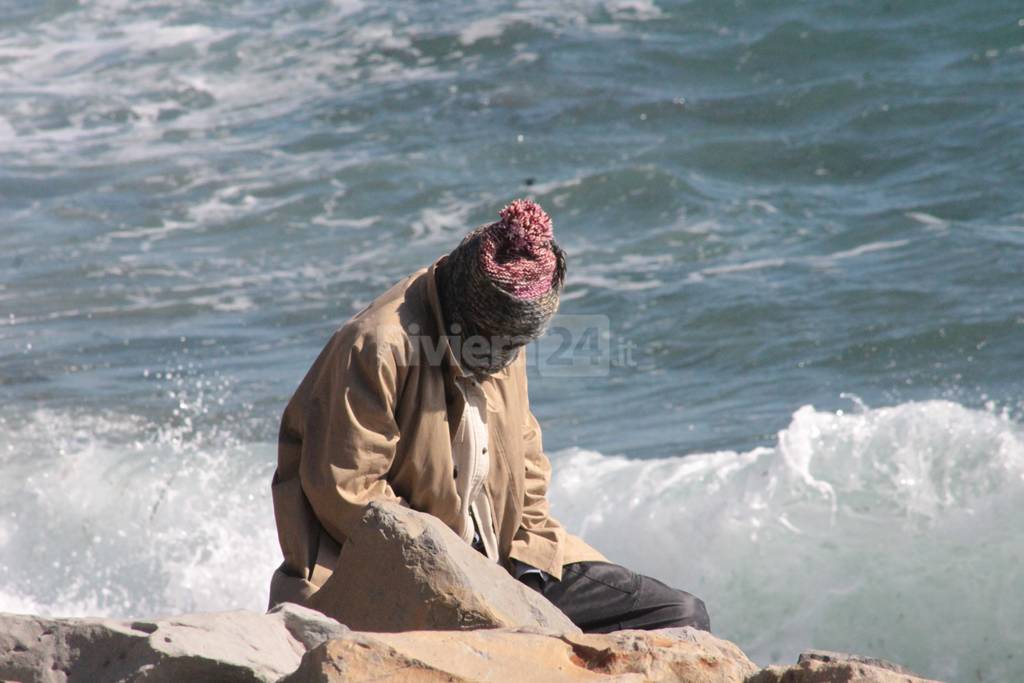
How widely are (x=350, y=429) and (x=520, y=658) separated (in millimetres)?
698

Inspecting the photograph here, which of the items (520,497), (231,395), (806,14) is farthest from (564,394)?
(806,14)

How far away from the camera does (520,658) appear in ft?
8.39

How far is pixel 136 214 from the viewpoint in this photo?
11.8m

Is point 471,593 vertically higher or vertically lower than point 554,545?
higher

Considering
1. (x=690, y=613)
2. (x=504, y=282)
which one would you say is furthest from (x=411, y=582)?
(x=690, y=613)

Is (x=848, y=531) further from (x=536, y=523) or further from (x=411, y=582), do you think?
(x=411, y=582)

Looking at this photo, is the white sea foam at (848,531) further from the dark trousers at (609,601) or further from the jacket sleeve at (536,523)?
the jacket sleeve at (536,523)

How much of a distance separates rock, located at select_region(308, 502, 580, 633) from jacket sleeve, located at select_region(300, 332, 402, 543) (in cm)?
17

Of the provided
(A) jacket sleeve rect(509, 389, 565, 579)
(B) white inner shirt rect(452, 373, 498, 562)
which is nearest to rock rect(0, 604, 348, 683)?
(B) white inner shirt rect(452, 373, 498, 562)

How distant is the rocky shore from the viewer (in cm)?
242

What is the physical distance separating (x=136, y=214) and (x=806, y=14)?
20.3 ft

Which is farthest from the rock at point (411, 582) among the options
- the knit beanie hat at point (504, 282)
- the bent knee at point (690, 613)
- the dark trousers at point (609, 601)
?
the bent knee at point (690, 613)

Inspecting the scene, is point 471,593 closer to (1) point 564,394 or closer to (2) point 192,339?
(1) point 564,394

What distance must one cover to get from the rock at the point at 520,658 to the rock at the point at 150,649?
18cm
